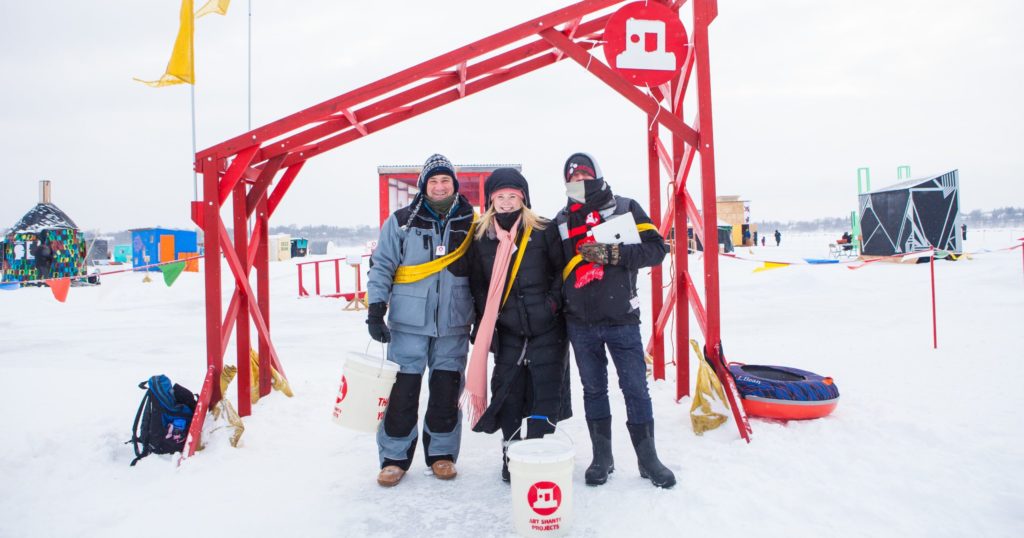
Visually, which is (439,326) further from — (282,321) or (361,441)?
(282,321)

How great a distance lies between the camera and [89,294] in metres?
14.9

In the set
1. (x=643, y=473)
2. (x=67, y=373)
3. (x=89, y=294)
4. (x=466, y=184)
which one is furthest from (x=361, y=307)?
(x=643, y=473)

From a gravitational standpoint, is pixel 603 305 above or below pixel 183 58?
below

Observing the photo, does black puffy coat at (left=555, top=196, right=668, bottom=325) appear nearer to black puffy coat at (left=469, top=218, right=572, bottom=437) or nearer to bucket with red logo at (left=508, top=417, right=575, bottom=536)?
black puffy coat at (left=469, top=218, right=572, bottom=437)

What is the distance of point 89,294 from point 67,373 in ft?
38.7

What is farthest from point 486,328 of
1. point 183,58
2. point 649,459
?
point 183,58

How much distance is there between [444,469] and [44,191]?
20.0 meters

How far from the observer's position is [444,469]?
3.34 m

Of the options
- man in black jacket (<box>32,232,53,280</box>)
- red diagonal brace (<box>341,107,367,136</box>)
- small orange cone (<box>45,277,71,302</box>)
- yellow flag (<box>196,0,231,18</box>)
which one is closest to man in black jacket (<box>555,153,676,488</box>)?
red diagonal brace (<box>341,107,367,136</box>)

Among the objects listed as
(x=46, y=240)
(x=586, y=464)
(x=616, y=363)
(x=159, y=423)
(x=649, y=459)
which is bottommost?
(x=586, y=464)

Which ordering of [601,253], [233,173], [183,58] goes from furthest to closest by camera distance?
[183,58]
[233,173]
[601,253]

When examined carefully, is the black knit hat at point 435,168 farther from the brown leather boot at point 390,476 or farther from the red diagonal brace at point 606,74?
the brown leather boot at point 390,476

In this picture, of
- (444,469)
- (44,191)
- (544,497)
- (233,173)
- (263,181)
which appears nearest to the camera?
(544,497)

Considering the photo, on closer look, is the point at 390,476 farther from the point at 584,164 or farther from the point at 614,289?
the point at 584,164
